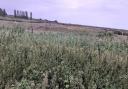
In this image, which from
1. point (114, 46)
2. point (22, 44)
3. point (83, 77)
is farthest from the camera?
point (114, 46)

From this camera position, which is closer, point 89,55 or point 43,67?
point 43,67

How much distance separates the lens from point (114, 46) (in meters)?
18.6

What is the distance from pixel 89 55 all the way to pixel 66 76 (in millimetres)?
2084

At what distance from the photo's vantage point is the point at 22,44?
14.7m

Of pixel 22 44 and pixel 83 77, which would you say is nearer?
pixel 83 77

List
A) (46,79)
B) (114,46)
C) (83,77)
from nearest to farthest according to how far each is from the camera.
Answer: (46,79) < (83,77) < (114,46)

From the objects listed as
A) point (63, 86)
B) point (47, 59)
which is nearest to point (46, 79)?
point (63, 86)

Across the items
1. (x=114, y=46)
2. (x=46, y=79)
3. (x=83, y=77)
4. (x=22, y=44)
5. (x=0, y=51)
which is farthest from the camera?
(x=114, y=46)

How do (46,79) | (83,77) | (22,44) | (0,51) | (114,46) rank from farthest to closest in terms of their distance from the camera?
(114,46) < (22,44) < (0,51) < (83,77) < (46,79)

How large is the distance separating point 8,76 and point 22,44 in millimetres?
2566

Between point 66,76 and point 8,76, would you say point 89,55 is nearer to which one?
point 66,76

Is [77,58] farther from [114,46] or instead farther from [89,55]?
[114,46]

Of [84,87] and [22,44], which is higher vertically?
[22,44]

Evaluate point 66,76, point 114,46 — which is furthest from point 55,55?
point 114,46
